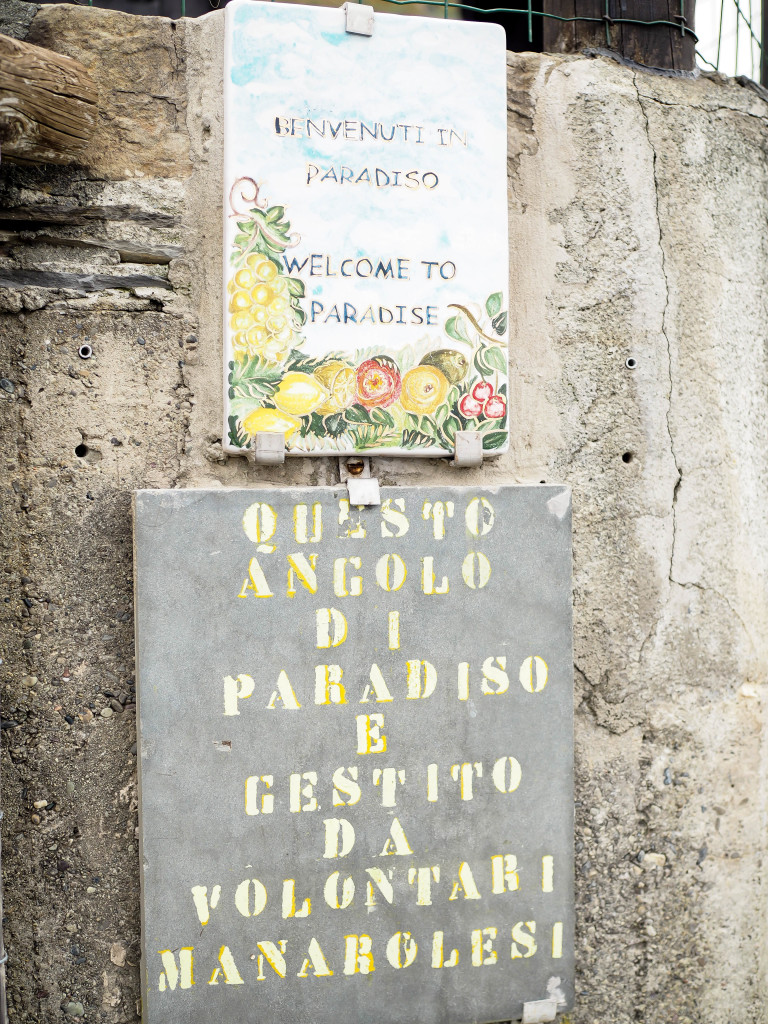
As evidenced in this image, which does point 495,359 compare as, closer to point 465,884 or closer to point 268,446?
point 268,446

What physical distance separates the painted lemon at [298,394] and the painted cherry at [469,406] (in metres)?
0.29

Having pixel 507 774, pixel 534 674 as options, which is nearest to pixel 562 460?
pixel 534 674

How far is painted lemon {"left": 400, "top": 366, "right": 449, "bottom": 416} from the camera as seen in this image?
1762 millimetres

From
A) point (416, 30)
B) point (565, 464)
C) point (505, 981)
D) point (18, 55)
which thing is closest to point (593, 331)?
point (565, 464)

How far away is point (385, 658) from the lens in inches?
68.0

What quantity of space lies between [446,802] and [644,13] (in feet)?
5.97

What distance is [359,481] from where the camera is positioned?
5.67 ft

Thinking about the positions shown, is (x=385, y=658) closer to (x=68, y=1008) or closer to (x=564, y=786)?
(x=564, y=786)

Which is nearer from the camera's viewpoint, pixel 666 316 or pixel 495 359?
pixel 495 359

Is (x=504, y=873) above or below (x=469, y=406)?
below

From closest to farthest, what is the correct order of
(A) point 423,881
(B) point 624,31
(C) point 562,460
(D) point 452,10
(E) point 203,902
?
(E) point 203,902, (A) point 423,881, (C) point 562,460, (B) point 624,31, (D) point 452,10

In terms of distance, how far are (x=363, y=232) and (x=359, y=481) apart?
1.62ft

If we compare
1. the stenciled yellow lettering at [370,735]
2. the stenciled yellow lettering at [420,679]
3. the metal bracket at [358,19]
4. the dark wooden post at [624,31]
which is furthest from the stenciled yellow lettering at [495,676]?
the dark wooden post at [624,31]

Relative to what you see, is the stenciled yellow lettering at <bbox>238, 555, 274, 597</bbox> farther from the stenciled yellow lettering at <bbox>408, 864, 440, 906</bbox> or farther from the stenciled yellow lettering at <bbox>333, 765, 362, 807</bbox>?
the stenciled yellow lettering at <bbox>408, 864, 440, 906</bbox>
